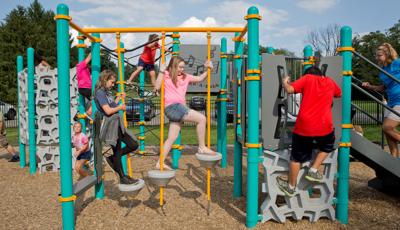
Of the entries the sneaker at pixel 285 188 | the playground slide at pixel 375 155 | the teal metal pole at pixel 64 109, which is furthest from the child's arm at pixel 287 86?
the teal metal pole at pixel 64 109

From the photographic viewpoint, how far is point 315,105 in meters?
3.44

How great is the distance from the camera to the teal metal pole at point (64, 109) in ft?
10.7

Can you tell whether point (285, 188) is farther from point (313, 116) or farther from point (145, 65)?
point (145, 65)

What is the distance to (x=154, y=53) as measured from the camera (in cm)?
725

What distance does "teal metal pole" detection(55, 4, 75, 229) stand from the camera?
3.27 meters

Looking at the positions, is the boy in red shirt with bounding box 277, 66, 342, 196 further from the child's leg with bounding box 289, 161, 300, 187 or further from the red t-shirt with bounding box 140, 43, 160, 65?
the red t-shirt with bounding box 140, 43, 160, 65

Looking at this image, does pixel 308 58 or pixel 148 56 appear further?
pixel 148 56

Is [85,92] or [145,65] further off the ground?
[145,65]

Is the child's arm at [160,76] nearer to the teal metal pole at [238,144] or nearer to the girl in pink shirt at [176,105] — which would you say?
the girl in pink shirt at [176,105]

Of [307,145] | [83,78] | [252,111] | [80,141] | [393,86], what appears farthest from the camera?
[83,78]

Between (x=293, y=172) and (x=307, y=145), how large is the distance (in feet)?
1.15

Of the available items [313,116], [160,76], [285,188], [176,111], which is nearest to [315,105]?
[313,116]

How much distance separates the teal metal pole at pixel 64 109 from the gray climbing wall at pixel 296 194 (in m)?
2.11

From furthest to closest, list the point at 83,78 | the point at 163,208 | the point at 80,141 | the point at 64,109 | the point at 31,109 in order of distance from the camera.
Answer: the point at 31,109, the point at 83,78, the point at 80,141, the point at 163,208, the point at 64,109
